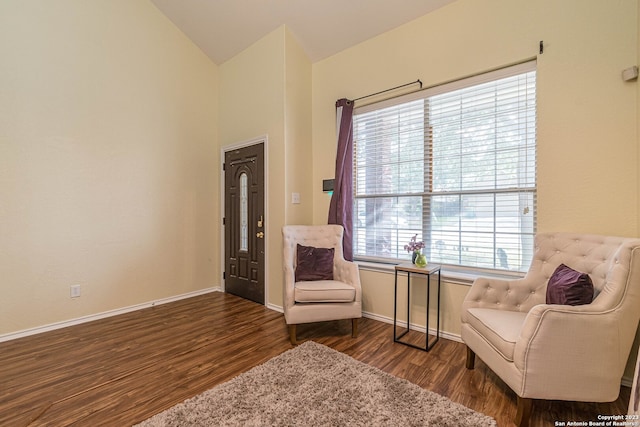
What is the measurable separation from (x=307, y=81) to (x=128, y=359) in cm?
368

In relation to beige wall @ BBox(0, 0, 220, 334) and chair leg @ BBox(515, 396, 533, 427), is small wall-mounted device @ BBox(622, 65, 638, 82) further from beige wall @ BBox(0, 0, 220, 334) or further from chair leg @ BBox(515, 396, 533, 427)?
beige wall @ BBox(0, 0, 220, 334)

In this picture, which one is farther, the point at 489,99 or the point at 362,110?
the point at 362,110

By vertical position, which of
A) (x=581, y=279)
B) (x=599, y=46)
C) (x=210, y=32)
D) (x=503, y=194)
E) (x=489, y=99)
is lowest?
(x=581, y=279)

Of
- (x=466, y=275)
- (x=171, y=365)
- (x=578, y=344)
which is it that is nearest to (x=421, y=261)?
(x=466, y=275)

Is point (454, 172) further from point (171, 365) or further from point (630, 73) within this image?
point (171, 365)

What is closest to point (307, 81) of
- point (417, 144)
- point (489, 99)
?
point (417, 144)

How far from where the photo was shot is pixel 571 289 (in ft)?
5.66

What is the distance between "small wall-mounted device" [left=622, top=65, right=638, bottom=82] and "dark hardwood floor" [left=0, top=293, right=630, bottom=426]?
7.15 ft

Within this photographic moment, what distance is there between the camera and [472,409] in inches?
68.8

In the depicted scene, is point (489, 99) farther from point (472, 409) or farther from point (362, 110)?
point (472, 409)

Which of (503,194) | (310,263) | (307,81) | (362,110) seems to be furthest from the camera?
(307,81)

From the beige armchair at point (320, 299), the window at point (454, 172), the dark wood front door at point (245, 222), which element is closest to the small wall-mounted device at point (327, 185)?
the window at point (454, 172)

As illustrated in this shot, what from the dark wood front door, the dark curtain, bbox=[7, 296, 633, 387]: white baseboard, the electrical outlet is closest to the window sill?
bbox=[7, 296, 633, 387]: white baseboard

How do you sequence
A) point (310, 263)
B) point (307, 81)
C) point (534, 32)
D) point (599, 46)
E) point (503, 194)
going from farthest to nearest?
1. point (307, 81)
2. point (310, 263)
3. point (503, 194)
4. point (534, 32)
5. point (599, 46)
